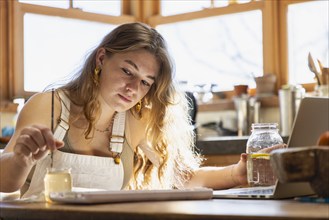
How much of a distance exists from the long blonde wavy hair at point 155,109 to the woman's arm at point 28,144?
6.3 inches

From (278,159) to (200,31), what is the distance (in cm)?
351

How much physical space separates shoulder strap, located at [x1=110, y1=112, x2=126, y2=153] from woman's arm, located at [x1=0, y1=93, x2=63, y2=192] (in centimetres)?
26

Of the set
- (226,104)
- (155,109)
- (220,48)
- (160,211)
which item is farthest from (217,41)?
(160,211)

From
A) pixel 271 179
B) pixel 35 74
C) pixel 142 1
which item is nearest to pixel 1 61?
pixel 35 74

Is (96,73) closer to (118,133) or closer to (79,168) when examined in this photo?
(118,133)

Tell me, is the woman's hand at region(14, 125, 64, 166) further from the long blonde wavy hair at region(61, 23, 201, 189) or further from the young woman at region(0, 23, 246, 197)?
the long blonde wavy hair at region(61, 23, 201, 189)

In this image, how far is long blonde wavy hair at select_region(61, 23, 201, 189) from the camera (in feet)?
8.51

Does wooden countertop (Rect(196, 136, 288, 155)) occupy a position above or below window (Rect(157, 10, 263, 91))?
below

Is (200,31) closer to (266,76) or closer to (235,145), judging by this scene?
(266,76)

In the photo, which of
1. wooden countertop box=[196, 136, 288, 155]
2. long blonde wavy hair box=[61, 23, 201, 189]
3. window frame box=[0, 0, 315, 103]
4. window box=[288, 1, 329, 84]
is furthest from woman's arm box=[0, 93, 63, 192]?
window box=[288, 1, 329, 84]

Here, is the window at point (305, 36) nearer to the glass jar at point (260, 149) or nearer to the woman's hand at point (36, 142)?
the glass jar at point (260, 149)

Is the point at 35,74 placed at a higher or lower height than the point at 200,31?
lower

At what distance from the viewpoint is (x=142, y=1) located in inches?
199

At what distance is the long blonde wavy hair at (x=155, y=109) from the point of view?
2.59m
